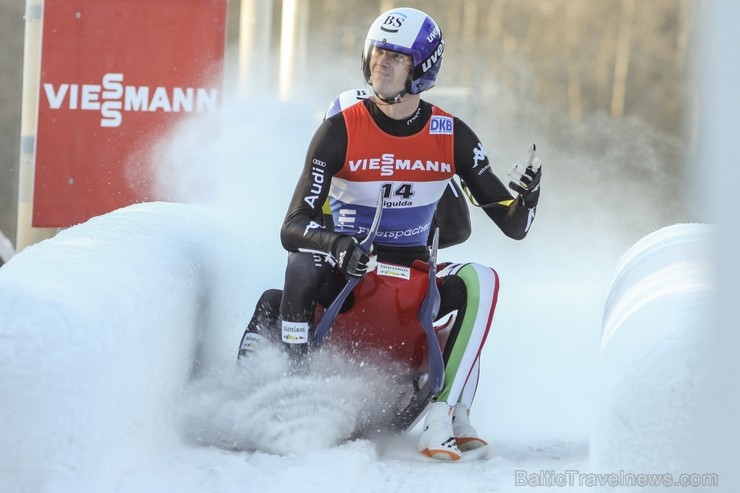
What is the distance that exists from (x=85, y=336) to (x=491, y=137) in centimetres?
1330

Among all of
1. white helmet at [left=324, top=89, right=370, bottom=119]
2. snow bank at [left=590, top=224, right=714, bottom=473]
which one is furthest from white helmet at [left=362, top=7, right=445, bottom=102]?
snow bank at [left=590, top=224, right=714, bottom=473]

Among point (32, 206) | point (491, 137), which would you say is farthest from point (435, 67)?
point (491, 137)

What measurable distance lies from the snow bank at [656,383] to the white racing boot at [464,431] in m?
1.07

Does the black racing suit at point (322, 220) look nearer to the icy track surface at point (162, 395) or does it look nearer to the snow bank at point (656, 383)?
the icy track surface at point (162, 395)

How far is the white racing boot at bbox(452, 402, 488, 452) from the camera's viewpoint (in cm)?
419

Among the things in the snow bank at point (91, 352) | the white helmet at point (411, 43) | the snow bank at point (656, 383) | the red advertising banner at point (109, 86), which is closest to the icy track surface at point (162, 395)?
the snow bank at point (91, 352)

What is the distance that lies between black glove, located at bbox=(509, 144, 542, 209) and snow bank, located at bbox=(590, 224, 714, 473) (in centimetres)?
139

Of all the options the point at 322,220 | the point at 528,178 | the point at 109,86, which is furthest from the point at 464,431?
the point at 109,86

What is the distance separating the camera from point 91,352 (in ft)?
10.2

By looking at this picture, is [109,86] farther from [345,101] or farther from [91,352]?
[91,352]

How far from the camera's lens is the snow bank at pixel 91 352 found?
2930 millimetres

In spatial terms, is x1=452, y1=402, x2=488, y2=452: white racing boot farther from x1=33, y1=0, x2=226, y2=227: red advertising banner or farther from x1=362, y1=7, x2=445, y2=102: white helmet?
x1=33, y1=0, x2=226, y2=227: red advertising banner

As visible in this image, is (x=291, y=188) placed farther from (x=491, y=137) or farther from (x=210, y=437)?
(x=491, y=137)

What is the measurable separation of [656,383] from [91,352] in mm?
1458
